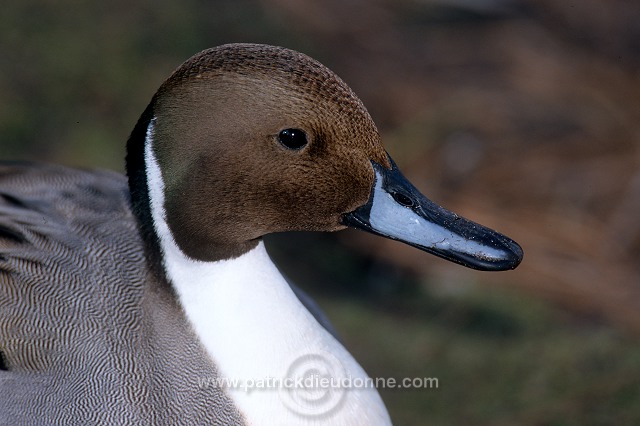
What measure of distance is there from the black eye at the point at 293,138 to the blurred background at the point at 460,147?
1.09 m

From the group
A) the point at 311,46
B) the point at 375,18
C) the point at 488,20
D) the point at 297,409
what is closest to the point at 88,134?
the point at 311,46

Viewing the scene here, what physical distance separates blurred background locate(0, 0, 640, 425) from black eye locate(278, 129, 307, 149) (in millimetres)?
1091

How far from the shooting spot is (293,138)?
1.42m

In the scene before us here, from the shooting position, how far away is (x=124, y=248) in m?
1.67

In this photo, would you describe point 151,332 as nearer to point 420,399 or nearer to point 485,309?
point 420,399

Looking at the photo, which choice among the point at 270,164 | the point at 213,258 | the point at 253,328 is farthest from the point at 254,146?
the point at 253,328

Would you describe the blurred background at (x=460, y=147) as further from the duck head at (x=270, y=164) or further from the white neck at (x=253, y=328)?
the duck head at (x=270, y=164)

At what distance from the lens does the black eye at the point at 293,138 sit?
1412 millimetres

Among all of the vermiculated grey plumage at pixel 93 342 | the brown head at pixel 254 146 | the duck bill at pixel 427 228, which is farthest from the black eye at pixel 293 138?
the vermiculated grey plumage at pixel 93 342

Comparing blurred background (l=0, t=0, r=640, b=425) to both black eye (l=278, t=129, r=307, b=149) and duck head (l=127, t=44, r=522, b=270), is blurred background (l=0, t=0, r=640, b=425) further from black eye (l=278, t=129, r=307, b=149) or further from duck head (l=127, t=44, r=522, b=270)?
black eye (l=278, t=129, r=307, b=149)

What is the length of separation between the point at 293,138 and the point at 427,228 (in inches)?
9.6

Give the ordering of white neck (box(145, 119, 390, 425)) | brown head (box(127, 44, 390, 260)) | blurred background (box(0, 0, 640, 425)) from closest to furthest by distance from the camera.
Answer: brown head (box(127, 44, 390, 260))
white neck (box(145, 119, 390, 425))
blurred background (box(0, 0, 640, 425))

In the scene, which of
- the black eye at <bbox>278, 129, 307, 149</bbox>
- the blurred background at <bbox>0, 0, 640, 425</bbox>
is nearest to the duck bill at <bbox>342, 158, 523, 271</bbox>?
the black eye at <bbox>278, 129, 307, 149</bbox>

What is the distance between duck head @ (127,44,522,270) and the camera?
1.39 meters
